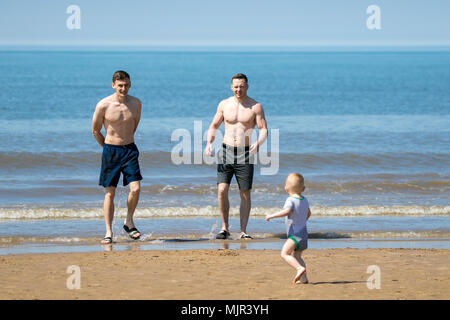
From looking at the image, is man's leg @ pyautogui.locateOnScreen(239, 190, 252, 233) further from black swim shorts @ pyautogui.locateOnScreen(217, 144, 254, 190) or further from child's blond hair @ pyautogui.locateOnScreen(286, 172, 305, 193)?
child's blond hair @ pyautogui.locateOnScreen(286, 172, 305, 193)

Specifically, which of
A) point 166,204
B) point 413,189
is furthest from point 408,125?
point 166,204

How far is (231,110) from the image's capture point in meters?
8.44

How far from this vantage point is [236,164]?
8414 millimetres

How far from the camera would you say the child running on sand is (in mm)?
5746

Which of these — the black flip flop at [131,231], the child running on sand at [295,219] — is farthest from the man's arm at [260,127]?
the child running on sand at [295,219]

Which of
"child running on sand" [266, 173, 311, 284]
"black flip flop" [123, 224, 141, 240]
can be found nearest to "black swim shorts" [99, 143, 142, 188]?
"black flip flop" [123, 224, 141, 240]

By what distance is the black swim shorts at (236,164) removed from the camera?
8391 mm

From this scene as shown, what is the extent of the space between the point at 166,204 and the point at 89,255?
416 centimetres

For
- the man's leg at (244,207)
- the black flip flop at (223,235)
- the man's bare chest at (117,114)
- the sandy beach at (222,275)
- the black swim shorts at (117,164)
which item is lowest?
the sandy beach at (222,275)

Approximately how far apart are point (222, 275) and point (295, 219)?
2.89ft

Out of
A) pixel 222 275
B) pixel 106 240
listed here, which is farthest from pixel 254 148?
pixel 222 275

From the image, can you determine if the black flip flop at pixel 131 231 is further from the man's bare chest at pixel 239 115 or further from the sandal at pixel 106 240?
the man's bare chest at pixel 239 115

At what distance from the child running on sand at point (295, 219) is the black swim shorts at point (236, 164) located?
2575 mm

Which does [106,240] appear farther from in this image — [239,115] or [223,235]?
[239,115]
